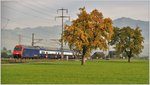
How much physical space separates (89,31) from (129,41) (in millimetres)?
52347

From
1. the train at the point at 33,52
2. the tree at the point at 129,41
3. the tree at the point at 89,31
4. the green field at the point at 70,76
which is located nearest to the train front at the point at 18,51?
the train at the point at 33,52

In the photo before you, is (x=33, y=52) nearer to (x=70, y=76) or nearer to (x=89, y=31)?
(x=89, y=31)

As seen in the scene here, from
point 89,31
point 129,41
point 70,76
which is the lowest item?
point 70,76

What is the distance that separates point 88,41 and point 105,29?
360 cm

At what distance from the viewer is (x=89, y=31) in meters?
68.4

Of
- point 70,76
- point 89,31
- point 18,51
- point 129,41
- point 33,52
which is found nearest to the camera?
point 70,76

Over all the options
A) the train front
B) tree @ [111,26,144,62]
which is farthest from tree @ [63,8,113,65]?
tree @ [111,26,144,62]

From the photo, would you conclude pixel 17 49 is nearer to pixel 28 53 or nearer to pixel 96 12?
pixel 28 53

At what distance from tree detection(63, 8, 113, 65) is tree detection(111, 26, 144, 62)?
157 ft

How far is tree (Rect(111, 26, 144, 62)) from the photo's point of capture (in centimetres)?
11662

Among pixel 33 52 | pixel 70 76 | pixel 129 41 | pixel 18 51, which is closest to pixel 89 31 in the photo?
pixel 18 51

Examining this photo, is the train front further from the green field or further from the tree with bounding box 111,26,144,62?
the green field

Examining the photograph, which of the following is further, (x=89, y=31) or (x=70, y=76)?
(x=89, y=31)

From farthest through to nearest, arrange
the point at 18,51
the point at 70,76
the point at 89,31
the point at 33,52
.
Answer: the point at 33,52, the point at 18,51, the point at 89,31, the point at 70,76
